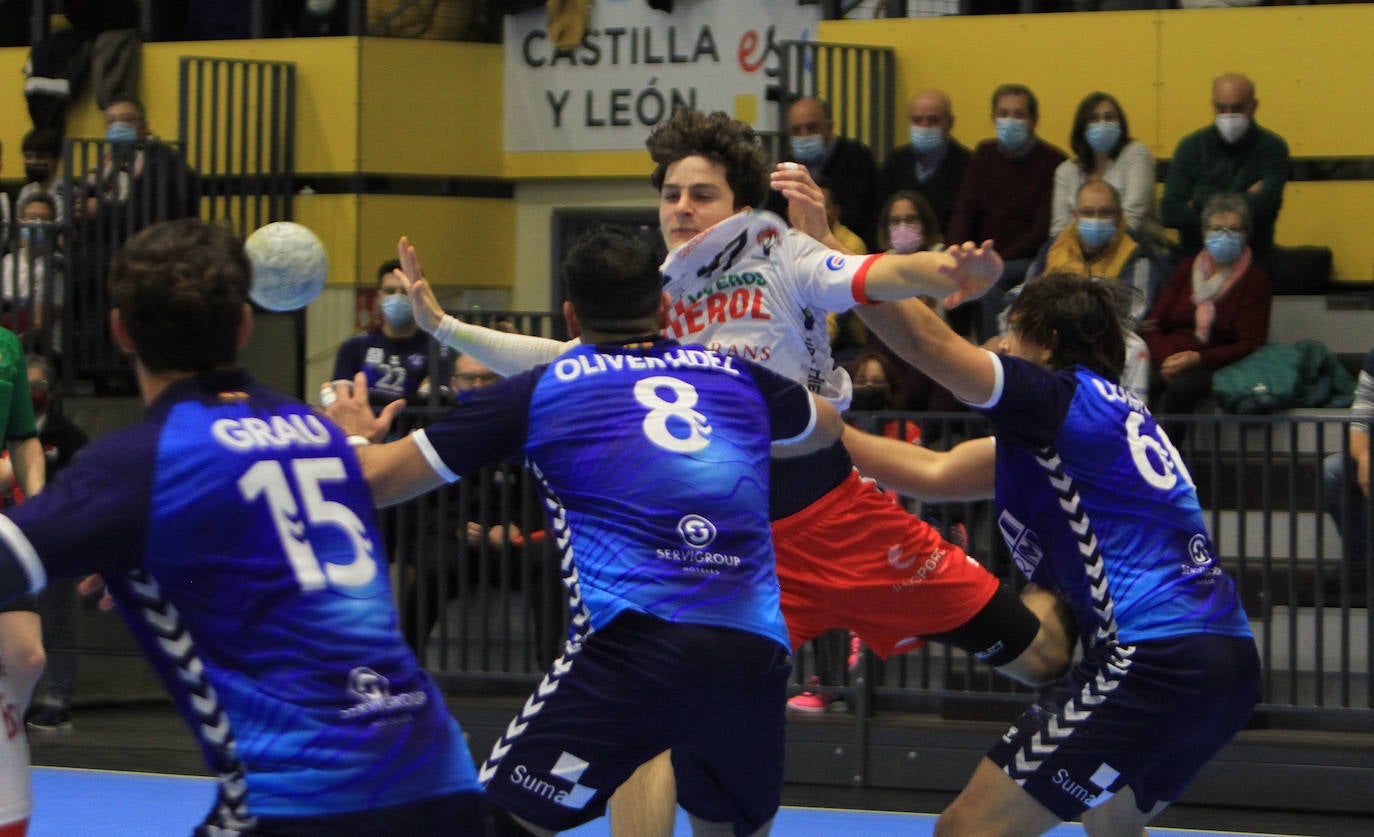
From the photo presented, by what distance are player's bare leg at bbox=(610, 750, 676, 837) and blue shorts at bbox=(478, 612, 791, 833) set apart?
0.79m

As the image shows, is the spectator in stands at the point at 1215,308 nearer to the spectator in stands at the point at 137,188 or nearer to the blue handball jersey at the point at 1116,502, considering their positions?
the blue handball jersey at the point at 1116,502

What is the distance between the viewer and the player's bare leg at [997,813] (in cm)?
420

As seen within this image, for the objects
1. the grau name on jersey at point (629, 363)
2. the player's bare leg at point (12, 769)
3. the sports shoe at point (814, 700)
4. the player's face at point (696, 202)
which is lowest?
the sports shoe at point (814, 700)

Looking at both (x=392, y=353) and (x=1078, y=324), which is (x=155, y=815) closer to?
(x=392, y=353)

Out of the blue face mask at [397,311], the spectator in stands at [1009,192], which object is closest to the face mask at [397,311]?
the blue face mask at [397,311]

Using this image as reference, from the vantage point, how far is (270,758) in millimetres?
2822

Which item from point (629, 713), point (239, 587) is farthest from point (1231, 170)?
point (239, 587)

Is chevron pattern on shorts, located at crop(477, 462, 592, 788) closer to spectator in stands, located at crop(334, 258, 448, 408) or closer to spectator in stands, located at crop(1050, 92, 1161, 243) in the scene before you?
spectator in stands, located at crop(334, 258, 448, 408)

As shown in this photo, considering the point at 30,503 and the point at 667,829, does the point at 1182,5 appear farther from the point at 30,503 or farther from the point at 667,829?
the point at 30,503

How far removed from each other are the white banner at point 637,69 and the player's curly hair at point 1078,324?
24.9ft

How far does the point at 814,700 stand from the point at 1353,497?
7.05 feet

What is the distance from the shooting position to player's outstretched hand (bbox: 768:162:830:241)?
447cm

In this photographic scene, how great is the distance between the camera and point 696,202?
4730 millimetres

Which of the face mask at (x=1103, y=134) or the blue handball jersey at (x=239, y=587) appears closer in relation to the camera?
the blue handball jersey at (x=239, y=587)
